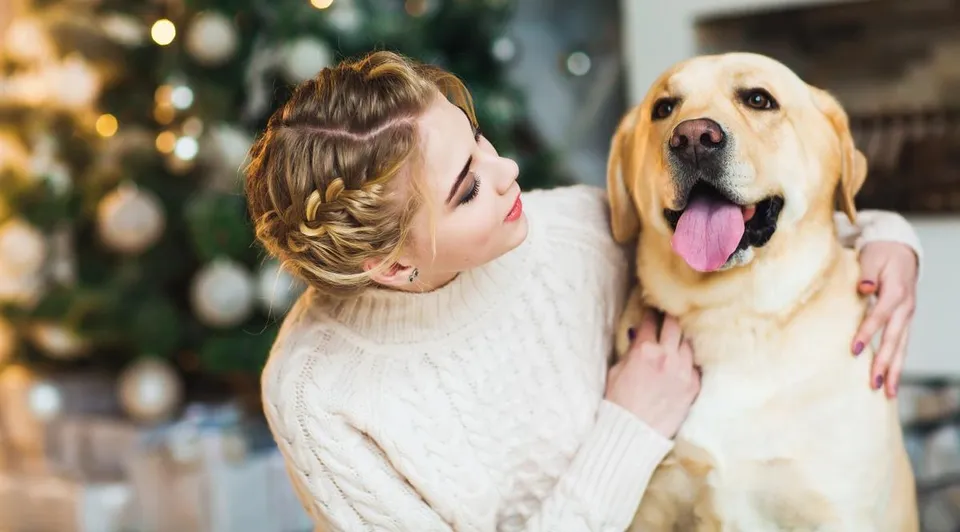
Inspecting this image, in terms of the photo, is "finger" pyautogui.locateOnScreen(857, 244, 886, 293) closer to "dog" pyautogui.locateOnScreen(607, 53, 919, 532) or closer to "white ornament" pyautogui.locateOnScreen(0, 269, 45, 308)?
"dog" pyautogui.locateOnScreen(607, 53, 919, 532)

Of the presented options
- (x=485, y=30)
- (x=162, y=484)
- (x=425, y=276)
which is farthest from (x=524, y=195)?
(x=162, y=484)

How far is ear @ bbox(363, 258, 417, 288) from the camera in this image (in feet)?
3.57

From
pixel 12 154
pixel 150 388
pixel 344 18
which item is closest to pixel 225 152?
pixel 344 18

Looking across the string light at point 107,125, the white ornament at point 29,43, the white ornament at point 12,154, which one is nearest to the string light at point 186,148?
the string light at point 107,125

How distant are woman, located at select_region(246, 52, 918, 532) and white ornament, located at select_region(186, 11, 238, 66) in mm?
1269

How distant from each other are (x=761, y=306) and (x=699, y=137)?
0.24 meters

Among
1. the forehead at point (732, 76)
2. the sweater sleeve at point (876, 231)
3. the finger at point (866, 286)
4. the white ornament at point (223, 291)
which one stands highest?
the forehead at point (732, 76)

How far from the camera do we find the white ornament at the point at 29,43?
2641mm

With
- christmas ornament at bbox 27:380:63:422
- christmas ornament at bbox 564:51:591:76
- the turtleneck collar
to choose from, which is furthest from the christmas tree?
the turtleneck collar

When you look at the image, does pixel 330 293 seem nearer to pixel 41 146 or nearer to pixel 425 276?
pixel 425 276

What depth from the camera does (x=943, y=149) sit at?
2645 mm

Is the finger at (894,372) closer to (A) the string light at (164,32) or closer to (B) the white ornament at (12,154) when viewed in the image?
(A) the string light at (164,32)

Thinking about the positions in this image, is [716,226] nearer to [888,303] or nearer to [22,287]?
[888,303]

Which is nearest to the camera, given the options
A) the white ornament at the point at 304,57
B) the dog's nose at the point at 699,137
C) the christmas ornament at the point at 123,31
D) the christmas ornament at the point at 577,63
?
the dog's nose at the point at 699,137
